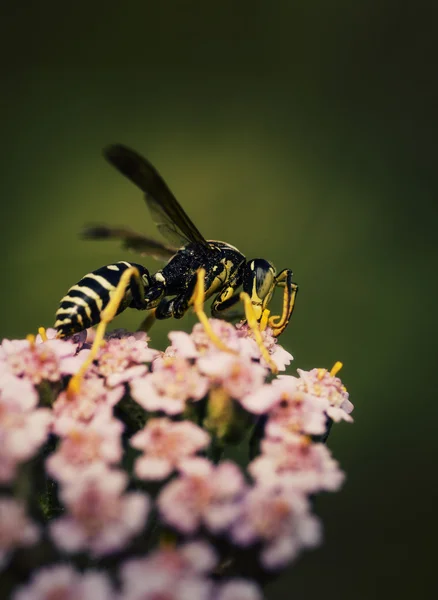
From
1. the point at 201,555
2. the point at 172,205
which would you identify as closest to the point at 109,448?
the point at 201,555

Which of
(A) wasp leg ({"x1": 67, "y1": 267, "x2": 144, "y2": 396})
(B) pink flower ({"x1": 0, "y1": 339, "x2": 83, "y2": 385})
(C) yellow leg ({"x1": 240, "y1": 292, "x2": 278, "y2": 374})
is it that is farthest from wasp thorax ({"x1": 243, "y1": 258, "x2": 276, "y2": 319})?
(B) pink flower ({"x1": 0, "y1": 339, "x2": 83, "y2": 385})

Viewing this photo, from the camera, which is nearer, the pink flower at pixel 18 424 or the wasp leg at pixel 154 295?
the pink flower at pixel 18 424

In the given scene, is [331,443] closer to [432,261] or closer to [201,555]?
[432,261]

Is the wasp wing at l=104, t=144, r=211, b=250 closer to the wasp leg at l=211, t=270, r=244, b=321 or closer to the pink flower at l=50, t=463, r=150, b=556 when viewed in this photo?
the wasp leg at l=211, t=270, r=244, b=321

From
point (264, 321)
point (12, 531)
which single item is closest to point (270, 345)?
point (264, 321)

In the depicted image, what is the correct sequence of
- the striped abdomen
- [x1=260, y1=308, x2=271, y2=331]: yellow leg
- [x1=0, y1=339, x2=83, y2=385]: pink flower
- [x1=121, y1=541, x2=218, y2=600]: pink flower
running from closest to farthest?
1. [x1=121, y1=541, x2=218, y2=600]: pink flower
2. [x1=0, y1=339, x2=83, y2=385]: pink flower
3. the striped abdomen
4. [x1=260, y1=308, x2=271, y2=331]: yellow leg

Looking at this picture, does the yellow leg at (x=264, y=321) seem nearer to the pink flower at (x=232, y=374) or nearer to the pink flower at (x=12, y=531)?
the pink flower at (x=232, y=374)

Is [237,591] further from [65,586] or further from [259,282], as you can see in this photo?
[259,282]

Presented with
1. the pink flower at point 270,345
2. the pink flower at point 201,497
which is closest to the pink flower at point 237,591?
the pink flower at point 201,497
